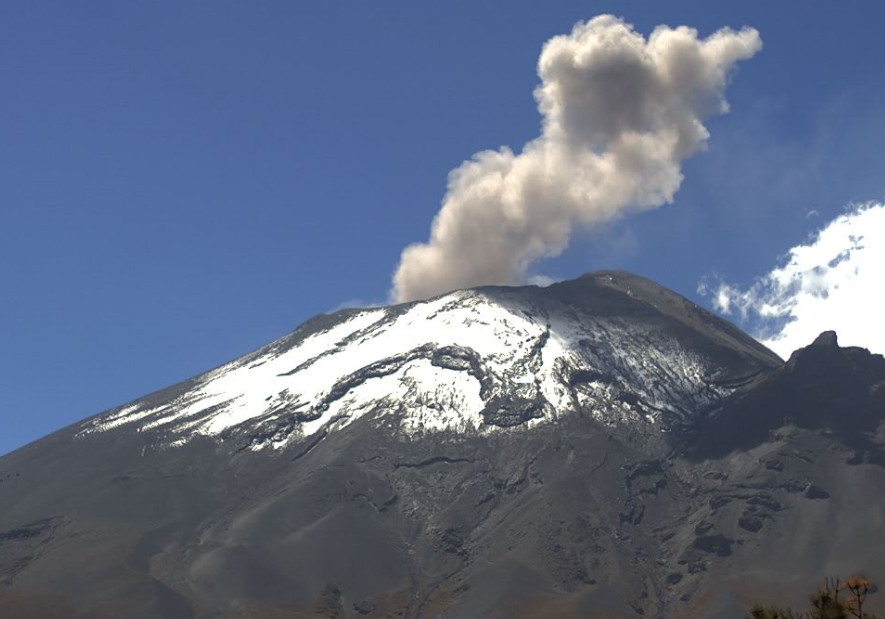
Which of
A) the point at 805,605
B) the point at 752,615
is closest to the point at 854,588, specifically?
the point at 752,615

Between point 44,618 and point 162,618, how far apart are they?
1779 cm

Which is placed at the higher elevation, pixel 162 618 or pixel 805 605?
pixel 162 618

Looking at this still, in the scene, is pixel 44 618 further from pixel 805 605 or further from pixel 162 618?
pixel 805 605

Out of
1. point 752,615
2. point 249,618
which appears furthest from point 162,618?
point 752,615

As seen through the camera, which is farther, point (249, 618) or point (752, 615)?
point (249, 618)

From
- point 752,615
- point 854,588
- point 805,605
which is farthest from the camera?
point 805,605

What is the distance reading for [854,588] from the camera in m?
36.2

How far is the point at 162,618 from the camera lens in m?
200

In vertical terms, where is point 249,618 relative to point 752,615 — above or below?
above

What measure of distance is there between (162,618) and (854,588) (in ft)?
580

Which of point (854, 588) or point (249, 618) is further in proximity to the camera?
point (249, 618)

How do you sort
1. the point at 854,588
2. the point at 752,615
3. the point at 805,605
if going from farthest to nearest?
the point at 805,605 → the point at 752,615 → the point at 854,588

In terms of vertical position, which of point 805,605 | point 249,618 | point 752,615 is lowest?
point 805,605

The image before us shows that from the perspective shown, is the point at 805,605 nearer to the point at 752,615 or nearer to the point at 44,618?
the point at 44,618
